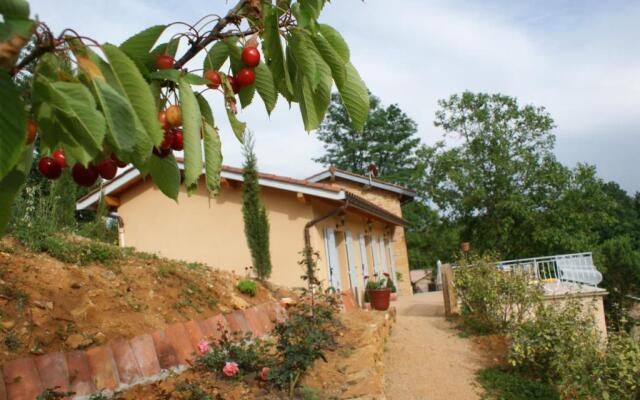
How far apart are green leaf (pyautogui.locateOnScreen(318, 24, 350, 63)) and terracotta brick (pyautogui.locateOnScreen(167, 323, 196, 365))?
14.1ft

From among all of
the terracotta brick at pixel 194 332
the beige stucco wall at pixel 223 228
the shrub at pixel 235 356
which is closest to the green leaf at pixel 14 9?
the shrub at pixel 235 356

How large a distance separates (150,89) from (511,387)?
7378mm

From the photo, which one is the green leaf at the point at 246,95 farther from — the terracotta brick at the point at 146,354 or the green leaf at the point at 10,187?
the terracotta brick at the point at 146,354

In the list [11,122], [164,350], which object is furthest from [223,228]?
[11,122]

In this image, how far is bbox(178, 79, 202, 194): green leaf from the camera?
3.25 ft

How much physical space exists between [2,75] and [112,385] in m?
4.03

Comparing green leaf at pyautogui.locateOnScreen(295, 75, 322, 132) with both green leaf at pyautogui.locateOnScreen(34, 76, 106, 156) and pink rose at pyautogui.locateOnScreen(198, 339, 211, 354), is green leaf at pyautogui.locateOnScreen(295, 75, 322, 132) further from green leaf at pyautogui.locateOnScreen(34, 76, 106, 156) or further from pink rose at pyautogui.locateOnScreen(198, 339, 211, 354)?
pink rose at pyautogui.locateOnScreen(198, 339, 211, 354)

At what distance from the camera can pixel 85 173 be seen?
1142 mm

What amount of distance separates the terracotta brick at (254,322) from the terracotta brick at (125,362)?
2.27 m

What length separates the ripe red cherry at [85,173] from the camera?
3.72ft

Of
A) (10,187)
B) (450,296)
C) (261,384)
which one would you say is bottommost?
(261,384)

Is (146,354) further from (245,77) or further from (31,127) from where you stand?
(31,127)

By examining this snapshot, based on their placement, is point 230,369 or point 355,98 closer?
point 355,98

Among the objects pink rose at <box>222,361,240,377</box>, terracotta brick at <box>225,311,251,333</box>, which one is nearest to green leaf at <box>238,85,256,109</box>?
pink rose at <box>222,361,240,377</box>
